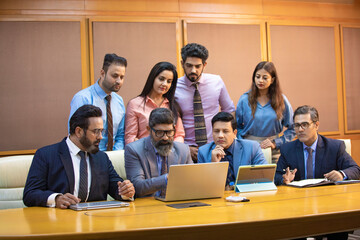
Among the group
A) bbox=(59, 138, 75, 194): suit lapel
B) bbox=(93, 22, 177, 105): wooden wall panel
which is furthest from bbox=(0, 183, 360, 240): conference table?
bbox=(93, 22, 177, 105): wooden wall panel

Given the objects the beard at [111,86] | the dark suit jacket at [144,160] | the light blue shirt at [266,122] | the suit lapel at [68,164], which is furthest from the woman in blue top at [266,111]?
the suit lapel at [68,164]

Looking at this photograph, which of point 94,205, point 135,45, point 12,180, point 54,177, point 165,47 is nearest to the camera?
point 94,205

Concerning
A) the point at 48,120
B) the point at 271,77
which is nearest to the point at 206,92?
the point at 271,77

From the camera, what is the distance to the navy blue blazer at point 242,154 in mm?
3406

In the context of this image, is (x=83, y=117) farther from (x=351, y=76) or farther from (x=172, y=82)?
(x=351, y=76)

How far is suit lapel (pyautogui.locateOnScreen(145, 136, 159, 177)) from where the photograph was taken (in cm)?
306

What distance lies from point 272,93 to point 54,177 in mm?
2125

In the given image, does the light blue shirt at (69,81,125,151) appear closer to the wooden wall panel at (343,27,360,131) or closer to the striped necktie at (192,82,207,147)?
the striped necktie at (192,82,207,147)

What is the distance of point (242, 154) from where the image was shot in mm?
3443

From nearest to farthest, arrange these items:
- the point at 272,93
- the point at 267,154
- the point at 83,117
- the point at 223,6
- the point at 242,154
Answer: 1. the point at 83,117
2. the point at 242,154
3. the point at 267,154
4. the point at 272,93
5. the point at 223,6

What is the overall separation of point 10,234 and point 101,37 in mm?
3938

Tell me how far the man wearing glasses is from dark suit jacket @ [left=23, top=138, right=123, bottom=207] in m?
1.42

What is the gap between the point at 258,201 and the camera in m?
2.52

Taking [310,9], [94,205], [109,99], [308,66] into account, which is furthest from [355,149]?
[94,205]
